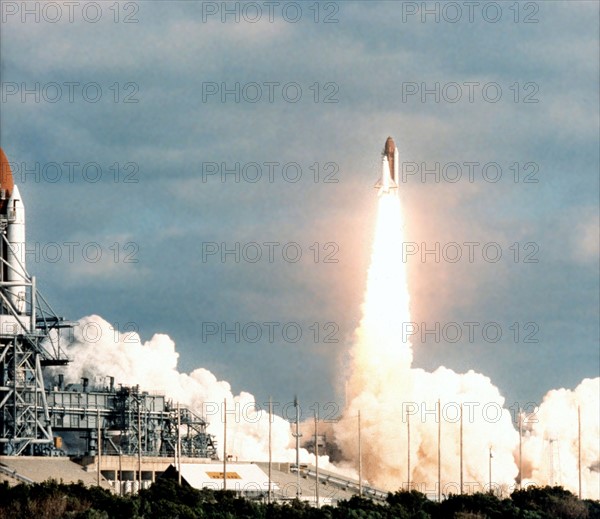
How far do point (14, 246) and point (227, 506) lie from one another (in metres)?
37.6

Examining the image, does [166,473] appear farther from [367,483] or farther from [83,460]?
[367,483]

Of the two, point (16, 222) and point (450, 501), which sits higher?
point (16, 222)

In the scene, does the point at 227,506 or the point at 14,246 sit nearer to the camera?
the point at 227,506

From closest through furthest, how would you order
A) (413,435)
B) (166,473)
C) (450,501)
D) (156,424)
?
(450,501) < (166,473) < (156,424) < (413,435)

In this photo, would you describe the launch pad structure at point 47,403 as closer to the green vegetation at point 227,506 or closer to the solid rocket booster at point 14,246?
the solid rocket booster at point 14,246

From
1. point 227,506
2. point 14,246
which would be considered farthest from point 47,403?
point 227,506

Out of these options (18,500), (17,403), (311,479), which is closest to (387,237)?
(311,479)

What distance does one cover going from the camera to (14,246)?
144 meters

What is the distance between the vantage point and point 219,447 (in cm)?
16888

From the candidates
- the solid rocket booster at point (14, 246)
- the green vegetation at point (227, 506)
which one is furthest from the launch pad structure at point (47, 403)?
the green vegetation at point (227, 506)

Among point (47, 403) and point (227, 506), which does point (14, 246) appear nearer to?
point (47, 403)

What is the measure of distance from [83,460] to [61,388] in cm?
1021

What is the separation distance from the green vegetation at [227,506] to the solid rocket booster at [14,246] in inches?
931

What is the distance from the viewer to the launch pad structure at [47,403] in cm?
14012
